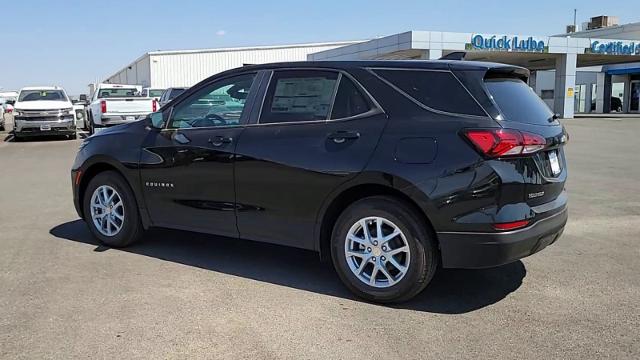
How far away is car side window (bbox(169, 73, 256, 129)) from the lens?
509 centimetres

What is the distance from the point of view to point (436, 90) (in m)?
4.22

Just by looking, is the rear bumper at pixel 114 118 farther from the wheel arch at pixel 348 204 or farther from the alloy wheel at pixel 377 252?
→ the alloy wheel at pixel 377 252

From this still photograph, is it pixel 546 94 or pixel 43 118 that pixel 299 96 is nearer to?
pixel 43 118

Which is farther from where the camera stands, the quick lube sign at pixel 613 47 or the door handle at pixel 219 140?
the quick lube sign at pixel 613 47

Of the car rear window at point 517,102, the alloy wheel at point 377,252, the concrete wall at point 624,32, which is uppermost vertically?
the concrete wall at point 624,32

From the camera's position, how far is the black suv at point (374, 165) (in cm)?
395

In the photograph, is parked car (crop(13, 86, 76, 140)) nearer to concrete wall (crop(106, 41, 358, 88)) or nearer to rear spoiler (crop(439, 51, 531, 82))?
rear spoiler (crop(439, 51, 531, 82))

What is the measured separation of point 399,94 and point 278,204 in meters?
1.30

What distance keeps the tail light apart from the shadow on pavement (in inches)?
46.7

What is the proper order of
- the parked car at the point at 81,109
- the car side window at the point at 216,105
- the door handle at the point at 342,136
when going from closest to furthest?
the door handle at the point at 342,136, the car side window at the point at 216,105, the parked car at the point at 81,109

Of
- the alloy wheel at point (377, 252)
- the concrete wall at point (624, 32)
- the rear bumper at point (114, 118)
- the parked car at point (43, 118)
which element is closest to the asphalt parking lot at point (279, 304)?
the alloy wheel at point (377, 252)

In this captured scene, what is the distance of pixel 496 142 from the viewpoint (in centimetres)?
388

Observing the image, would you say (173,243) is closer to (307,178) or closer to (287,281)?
(287,281)

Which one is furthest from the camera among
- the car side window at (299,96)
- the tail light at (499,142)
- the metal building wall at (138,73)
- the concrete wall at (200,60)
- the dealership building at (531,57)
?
the metal building wall at (138,73)
